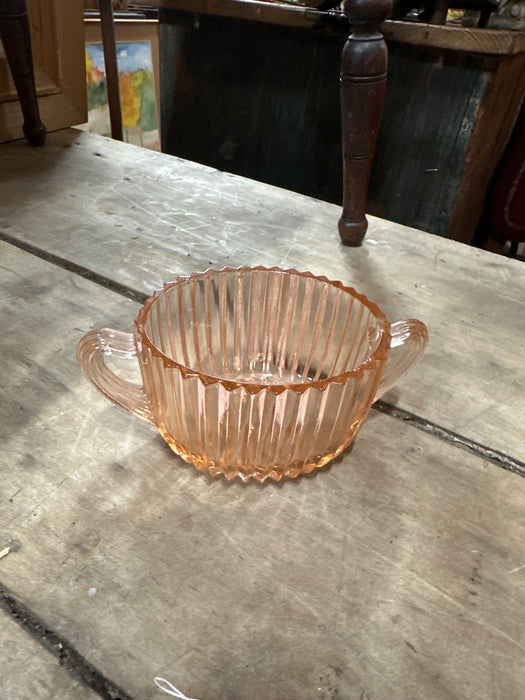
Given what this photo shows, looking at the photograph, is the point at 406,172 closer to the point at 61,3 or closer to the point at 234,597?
the point at 61,3

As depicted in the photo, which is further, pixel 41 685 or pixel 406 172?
pixel 406 172

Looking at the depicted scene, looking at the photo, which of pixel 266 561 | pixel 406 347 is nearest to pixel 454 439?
pixel 406 347

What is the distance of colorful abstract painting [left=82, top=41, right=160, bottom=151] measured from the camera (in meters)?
1.90

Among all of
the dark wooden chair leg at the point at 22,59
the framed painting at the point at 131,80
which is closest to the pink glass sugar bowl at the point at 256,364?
the dark wooden chair leg at the point at 22,59

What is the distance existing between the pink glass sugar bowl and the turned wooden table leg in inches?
12.5

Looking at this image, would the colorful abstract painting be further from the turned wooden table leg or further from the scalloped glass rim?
the scalloped glass rim

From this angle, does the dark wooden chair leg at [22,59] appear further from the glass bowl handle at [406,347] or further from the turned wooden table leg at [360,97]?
the glass bowl handle at [406,347]

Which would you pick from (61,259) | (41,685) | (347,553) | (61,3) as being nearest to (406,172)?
(61,3)

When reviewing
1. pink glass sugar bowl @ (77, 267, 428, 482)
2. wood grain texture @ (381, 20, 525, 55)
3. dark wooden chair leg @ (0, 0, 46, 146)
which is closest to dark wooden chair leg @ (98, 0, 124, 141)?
dark wooden chair leg @ (0, 0, 46, 146)

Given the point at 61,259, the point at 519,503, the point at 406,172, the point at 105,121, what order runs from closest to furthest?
the point at 519,503 < the point at 61,259 < the point at 406,172 < the point at 105,121

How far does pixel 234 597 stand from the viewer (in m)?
0.34

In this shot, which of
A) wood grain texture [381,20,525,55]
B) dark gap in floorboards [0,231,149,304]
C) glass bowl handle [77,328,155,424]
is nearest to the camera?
glass bowl handle [77,328,155,424]

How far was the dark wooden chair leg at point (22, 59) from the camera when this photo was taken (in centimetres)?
92

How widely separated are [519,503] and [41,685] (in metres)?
0.31
